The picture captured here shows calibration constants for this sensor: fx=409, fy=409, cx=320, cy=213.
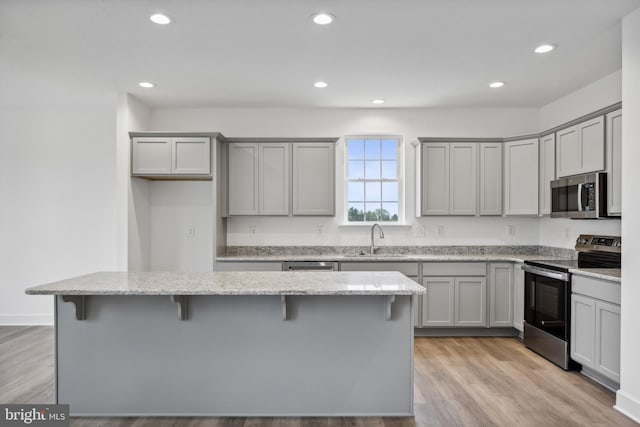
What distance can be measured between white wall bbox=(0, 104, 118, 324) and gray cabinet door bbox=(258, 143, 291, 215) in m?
1.94

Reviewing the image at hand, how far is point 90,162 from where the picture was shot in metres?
5.19

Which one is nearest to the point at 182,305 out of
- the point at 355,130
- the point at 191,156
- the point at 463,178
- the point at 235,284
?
the point at 235,284

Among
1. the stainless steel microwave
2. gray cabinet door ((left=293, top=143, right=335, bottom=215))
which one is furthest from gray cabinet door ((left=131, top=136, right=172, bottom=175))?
the stainless steel microwave

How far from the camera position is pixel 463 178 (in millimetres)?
4898

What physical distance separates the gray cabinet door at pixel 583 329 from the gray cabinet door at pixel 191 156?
383cm

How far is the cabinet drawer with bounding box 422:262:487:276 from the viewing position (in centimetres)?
456

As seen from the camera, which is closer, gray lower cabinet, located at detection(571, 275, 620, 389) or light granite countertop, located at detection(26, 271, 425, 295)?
light granite countertop, located at detection(26, 271, 425, 295)

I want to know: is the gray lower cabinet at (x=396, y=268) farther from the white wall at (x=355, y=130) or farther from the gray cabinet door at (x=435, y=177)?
the gray cabinet door at (x=435, y=177)

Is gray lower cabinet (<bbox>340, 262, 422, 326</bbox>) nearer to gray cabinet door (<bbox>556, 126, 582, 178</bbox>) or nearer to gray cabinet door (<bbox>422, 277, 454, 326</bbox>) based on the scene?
gray cabinet door (<bbox>422, 277, 454, 326</bbox>)

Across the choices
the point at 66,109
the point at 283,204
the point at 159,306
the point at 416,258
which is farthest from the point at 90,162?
the point at 416,258

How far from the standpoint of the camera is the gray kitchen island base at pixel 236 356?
2.70 meters

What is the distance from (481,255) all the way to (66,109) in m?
5.50

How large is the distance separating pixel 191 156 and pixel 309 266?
1.83 metres

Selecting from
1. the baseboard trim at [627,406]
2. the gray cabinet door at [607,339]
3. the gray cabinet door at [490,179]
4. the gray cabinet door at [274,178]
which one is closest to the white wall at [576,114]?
the gray cabinet door at [490,179]
